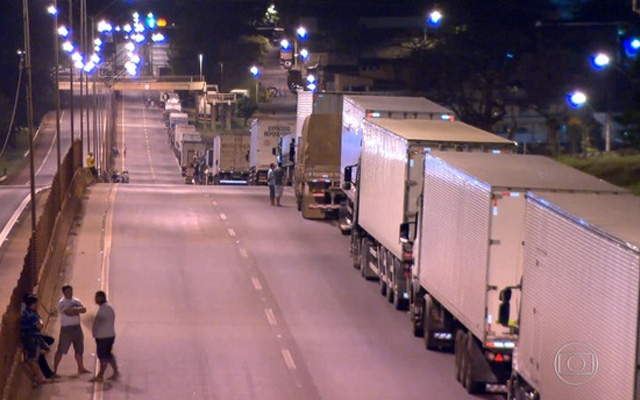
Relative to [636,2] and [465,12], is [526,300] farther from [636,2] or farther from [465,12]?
[465,12]

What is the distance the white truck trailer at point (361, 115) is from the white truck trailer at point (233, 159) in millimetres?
34155

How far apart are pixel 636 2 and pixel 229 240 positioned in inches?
617

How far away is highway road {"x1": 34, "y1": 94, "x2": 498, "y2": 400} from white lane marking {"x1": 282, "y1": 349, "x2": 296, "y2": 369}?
2.0 inches

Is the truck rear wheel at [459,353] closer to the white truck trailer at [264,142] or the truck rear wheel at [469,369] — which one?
the truck rear wheel at [469,369]

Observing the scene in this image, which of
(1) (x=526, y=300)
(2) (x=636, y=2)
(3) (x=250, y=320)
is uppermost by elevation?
(2) (x=636, y=2)

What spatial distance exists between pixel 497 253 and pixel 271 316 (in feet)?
27.0

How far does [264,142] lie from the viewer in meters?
60.4

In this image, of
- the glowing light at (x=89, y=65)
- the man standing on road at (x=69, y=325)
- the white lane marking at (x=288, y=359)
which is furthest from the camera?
the glowing light at (x=89, y=65)

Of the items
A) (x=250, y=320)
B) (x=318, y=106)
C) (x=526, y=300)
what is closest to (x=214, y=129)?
(x=318, y=106)

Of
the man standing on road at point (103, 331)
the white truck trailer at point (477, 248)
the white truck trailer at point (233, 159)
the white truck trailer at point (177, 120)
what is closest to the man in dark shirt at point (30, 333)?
the man standing on road at point (103, 331)

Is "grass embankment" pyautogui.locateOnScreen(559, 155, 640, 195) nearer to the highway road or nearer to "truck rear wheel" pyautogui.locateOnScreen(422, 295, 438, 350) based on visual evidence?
the highway road

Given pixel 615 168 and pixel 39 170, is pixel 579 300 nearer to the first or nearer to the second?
pixel 615 168

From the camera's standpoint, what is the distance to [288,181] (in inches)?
2002

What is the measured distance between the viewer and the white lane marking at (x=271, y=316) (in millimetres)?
23484
